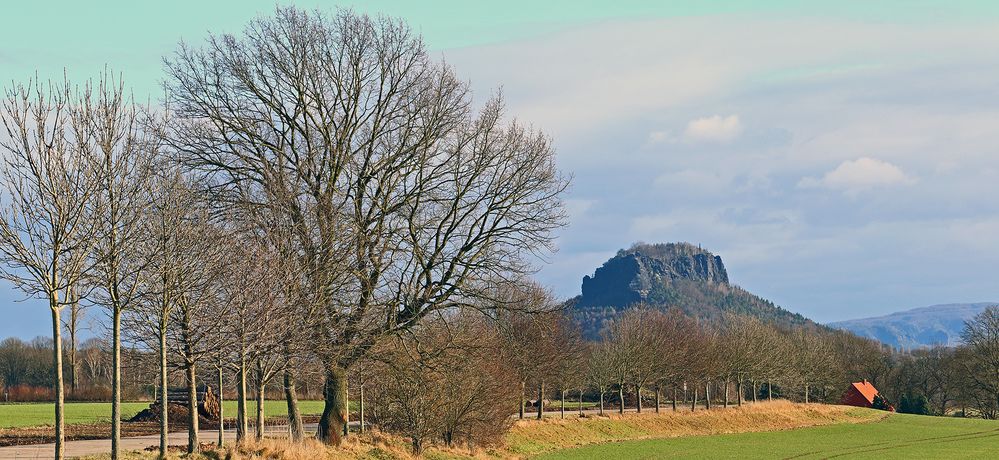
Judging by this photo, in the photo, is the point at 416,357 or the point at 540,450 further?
the point at 540,450

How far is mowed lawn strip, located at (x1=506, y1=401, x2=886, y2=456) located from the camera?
5316cm

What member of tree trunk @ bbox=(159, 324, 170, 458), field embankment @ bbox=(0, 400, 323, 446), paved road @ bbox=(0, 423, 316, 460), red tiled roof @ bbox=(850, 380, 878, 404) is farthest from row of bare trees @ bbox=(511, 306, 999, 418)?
field embankment @ bbox=(0, 400, 323, 446)

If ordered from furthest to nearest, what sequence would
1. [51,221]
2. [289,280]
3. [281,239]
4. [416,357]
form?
1. [416,357]
2. [281,239]
3. [289,280]
4. [51,221]

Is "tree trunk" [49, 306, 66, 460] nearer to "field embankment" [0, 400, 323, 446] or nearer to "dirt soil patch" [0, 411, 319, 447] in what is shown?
"dirt soil patch" [0, 411, 319, 447]

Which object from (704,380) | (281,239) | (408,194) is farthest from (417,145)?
(704,380)

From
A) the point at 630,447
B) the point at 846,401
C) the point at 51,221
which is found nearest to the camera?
the point at 51,221

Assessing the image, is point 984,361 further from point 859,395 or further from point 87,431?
point 87,431

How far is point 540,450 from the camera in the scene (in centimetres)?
5081

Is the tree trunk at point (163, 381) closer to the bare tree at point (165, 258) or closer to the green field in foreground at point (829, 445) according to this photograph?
the bare tree at point (165, 258)

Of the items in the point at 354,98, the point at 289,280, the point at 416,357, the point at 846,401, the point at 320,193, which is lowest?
the point at 846,401

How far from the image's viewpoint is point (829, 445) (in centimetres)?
6372

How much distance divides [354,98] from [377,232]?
4.72 metres

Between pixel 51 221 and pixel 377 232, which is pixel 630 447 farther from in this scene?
pixel 51 221

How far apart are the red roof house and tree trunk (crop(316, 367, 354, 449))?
95.9 meters
